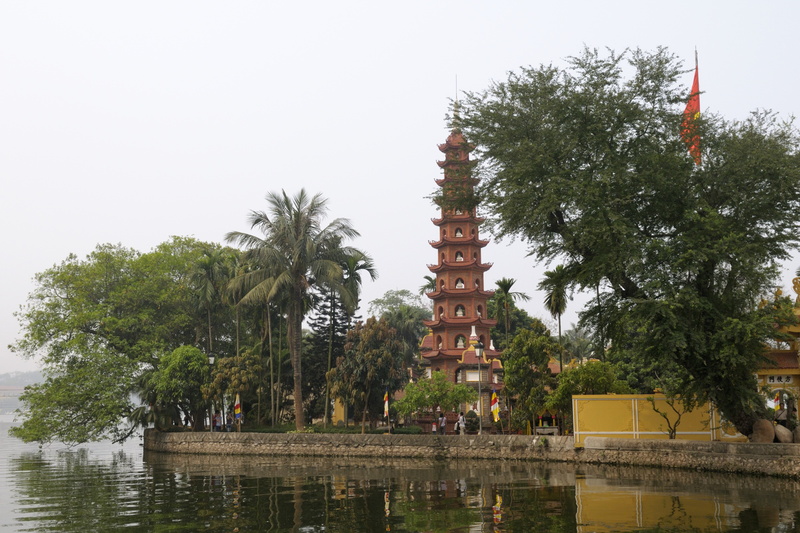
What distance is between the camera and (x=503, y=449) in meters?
31.3

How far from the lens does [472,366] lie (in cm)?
5347

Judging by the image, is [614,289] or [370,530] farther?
[614,289]

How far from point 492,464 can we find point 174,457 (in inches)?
748

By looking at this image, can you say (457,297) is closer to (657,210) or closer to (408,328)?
(408,328)

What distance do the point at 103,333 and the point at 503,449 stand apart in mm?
29324

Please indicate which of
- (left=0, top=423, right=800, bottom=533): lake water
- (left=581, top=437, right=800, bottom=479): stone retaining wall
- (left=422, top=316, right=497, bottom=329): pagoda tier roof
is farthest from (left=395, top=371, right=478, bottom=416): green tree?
(left=422, top=316, right=497, bottom=329): pagoda tier roof

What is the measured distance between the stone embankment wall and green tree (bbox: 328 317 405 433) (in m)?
3.91

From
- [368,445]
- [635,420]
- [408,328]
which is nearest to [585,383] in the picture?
[635,420]

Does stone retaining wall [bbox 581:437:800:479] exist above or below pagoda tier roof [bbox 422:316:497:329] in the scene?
below

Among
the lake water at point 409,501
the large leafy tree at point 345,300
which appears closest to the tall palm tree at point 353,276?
the large leafy tree at point 345,300

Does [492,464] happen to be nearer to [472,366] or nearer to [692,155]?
[692,155]

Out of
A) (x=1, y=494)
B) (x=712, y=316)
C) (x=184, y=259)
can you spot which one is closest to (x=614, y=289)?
(x=712, y=316)

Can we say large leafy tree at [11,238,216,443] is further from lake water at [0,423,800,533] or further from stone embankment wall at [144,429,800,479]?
lake water at [0,423,800,533]

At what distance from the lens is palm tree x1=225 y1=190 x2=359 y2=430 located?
136 ft
